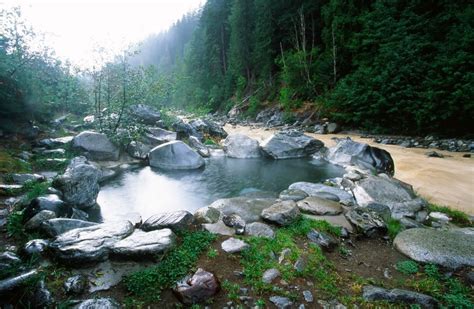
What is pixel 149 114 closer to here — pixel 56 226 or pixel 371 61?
pixel 56 226

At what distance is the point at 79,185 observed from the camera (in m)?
5.80

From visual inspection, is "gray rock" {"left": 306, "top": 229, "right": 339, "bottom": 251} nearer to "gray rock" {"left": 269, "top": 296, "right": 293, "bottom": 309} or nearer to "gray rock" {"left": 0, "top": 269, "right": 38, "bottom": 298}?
"gray rock" {"left": 269, "top": 296, "right": 293, "bottom": 309}

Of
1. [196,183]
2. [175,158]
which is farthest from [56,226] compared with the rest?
[175,158]

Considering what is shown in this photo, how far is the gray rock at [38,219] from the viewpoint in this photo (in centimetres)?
387

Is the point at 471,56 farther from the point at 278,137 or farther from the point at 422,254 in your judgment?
the point at 422,254

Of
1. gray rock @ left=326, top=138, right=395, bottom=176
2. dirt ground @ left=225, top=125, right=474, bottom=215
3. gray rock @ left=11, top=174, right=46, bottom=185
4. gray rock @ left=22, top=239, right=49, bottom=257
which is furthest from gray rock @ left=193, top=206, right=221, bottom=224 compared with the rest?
gray rock @ left=326, top=138, right=395, bottom=176

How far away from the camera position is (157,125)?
15.2m

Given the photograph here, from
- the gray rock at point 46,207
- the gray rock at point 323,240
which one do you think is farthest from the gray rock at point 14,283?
the gray rock at point 323,240

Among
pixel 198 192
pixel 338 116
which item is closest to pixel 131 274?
pixel 198 192

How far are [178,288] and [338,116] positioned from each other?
15717mm

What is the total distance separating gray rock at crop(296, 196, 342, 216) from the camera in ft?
16.1

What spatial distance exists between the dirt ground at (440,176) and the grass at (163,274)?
5734mm

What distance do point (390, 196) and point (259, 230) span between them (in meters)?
3.45

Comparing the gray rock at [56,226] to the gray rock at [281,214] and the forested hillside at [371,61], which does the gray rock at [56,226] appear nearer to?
the gray rock at [281,214]
